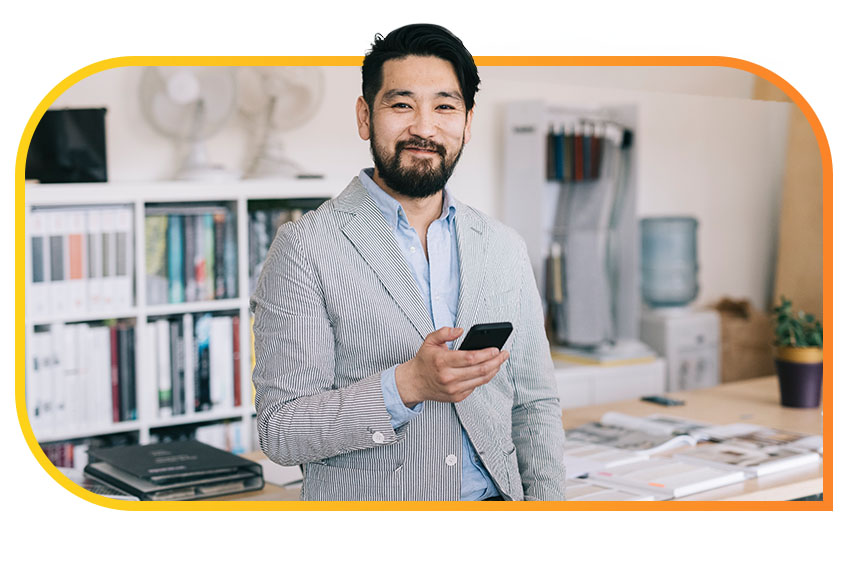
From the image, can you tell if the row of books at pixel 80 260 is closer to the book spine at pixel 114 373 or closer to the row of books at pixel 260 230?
the book spine at pixel 114 373

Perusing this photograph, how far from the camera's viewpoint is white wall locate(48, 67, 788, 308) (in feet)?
13.0

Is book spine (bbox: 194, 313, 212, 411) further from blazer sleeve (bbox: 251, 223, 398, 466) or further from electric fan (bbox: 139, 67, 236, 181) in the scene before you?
blazer sleeve (bbox: 251, 223, 398, 466)

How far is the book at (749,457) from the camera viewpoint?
2.66 meters

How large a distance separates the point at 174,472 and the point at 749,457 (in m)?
1.54

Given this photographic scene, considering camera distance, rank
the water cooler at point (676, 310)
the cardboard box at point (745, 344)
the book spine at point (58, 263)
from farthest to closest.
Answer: the cardboard box at point (745, 344) → the water cooler at point (676, 310) → the book spine at point (58, 263)

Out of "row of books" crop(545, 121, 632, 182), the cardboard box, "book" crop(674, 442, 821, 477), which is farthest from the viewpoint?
the cardboard box

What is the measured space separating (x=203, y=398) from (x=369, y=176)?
6.49ft

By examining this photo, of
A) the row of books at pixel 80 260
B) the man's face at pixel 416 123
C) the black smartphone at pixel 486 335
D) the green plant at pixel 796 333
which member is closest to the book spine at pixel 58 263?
the row of books at pixel 80 260

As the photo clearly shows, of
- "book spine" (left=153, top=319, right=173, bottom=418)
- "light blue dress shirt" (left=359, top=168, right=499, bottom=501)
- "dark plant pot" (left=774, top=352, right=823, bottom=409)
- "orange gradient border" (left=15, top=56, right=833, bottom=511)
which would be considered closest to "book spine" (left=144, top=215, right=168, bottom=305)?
"book spine" (left=153, top=319, right=173, bottom=418)

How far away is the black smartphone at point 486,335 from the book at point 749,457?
1.10 m

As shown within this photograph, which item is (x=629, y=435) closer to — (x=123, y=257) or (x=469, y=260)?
(x=469, y=260)

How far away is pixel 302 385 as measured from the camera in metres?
1.89

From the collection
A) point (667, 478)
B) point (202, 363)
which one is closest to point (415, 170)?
point (667, 478)

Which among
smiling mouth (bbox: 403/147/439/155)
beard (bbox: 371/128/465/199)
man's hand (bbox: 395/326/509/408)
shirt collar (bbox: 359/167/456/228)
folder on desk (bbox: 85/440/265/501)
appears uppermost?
smiling mouth (bbox: 403/147/439/155)
